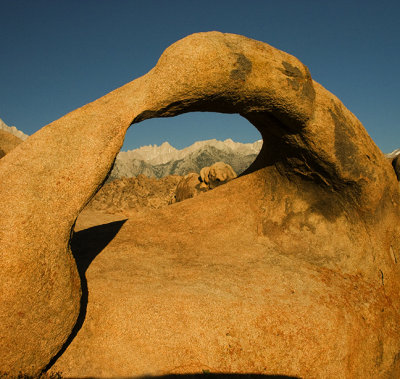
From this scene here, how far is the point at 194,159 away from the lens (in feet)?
279

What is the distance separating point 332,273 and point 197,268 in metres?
2.01

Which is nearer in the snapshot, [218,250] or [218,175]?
[218,250]

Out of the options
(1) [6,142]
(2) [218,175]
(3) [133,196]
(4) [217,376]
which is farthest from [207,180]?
(4) [217,376]

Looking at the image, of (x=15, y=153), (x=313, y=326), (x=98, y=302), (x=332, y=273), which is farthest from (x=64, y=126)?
(x=332, y=273)

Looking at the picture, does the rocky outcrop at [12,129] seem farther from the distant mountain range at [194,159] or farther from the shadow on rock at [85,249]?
the shadow on rock at [85,249]

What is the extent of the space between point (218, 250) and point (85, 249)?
217cm

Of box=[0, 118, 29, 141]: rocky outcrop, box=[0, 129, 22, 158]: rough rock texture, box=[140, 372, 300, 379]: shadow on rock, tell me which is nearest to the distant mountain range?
box=[0, 118, 29, 141]: rocky outcrop

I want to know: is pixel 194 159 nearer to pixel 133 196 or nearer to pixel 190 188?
pixel 133 196

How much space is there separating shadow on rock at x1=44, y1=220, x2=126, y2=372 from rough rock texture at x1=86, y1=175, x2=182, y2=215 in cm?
790

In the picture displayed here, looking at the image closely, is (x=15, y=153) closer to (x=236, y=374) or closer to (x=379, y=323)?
(x=236, y=374)

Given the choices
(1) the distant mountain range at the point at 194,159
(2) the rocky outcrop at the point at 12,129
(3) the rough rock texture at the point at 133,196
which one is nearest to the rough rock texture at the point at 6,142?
(3) the rough rock texture at the point at 133,196

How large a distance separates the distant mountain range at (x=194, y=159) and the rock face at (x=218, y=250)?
66738 mm

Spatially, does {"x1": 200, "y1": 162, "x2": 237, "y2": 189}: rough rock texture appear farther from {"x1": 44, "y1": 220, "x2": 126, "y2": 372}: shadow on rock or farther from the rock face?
{"x1": 44, "y1": 220, "x2": 126, "y2": 372}: shadow on rock

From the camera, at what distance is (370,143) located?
182 inches
